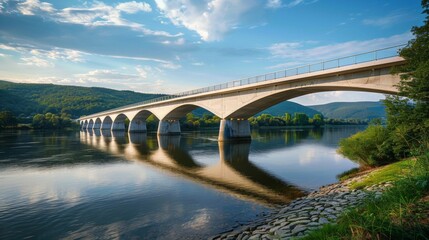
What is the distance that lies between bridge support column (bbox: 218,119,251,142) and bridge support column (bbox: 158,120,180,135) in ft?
70.7

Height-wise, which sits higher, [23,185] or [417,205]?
[417,205]

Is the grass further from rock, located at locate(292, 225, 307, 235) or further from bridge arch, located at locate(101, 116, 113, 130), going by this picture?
bridge arch, located at locate(101, 116, 113, 130)

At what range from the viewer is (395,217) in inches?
182

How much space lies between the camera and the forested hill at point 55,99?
139250 millimetres

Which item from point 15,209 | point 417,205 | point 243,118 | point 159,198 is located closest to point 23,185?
point 15,209

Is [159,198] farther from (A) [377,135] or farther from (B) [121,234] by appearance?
(A) [377,135]

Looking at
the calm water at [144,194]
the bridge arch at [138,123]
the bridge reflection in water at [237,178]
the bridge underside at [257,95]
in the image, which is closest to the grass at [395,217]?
the calm water at [144,194]

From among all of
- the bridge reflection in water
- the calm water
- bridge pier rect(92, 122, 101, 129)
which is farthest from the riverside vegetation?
bridge pier rect(92, 122, 101, 129)

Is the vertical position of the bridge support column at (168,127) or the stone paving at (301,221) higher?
the bridge support column at (168,127)

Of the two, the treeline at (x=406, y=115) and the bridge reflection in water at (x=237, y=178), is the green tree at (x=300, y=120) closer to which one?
the bridge reflection in water at (x=237, y=178)

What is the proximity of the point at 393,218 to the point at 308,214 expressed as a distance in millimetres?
3799

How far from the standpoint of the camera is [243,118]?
44500 mm

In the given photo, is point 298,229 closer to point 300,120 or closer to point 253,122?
point 253,122

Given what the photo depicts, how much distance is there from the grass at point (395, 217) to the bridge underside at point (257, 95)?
11.6m
